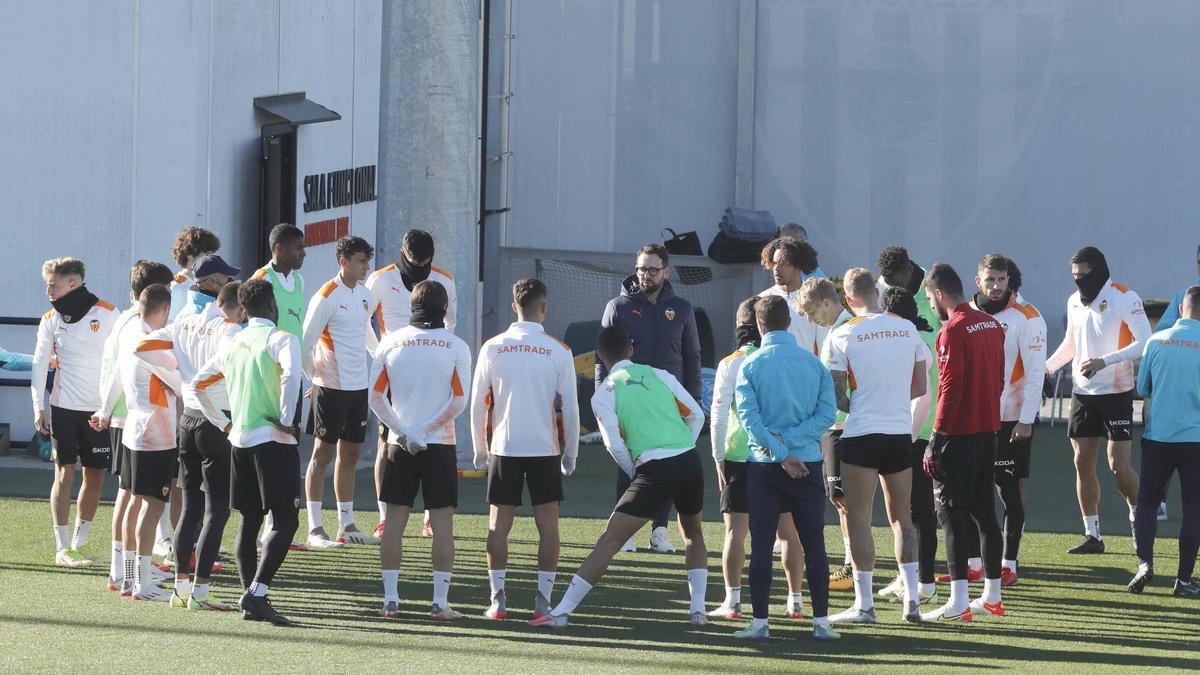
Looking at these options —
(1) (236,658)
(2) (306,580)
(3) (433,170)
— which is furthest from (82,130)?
(1) (236,658)

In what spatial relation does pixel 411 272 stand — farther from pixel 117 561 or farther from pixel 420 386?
pixel 117 561

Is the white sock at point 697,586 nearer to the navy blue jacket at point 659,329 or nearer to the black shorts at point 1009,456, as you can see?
the navy blue jacket at point 659,329

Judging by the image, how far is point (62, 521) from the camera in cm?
920

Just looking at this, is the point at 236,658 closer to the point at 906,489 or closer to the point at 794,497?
the point at 794,497

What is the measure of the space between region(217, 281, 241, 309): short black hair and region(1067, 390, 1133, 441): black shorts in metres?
5.09

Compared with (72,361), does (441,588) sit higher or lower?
lower

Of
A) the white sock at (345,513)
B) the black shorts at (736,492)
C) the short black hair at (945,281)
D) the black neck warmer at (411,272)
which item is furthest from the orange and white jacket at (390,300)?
the short black hair at (945,281)

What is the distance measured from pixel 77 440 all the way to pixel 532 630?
321 cm

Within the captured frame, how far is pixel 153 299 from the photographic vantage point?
26.5ft

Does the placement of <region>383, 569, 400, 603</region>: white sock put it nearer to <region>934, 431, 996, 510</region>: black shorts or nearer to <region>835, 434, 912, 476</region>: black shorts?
<region>835, 434, 912, 476</region>: black shorts

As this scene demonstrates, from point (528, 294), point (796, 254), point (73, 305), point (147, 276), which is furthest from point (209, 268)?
point (796, 254)

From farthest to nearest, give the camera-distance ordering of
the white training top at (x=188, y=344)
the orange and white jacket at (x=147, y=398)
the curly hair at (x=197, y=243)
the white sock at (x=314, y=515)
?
the white sock at (x=314, y=515) → the curly hair at (x=197, y=243) → the orange and white jacket at (x=147, y=398) → the white training top at (x=188, y=344)

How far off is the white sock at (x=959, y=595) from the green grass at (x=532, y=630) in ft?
0.44

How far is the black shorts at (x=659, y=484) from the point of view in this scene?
754cm
